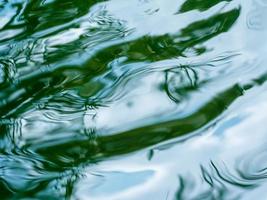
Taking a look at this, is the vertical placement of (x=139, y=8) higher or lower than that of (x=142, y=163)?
higher

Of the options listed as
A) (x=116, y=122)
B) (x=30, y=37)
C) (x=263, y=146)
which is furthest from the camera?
(x=30, y=37)

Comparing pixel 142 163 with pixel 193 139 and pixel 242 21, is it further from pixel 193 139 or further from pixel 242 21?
pixel 242 21

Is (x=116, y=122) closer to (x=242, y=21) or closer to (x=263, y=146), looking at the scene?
(x=263, y=146)

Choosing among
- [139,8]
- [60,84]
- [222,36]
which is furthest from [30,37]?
[222,36]

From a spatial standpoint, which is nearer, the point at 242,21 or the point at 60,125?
the point at 60,125

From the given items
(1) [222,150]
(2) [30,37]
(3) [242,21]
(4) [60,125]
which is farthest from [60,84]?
(3) [242,21]

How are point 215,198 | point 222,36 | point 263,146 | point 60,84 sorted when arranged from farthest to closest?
point 222,36, point 60,84, point 263,146, point 215,198
